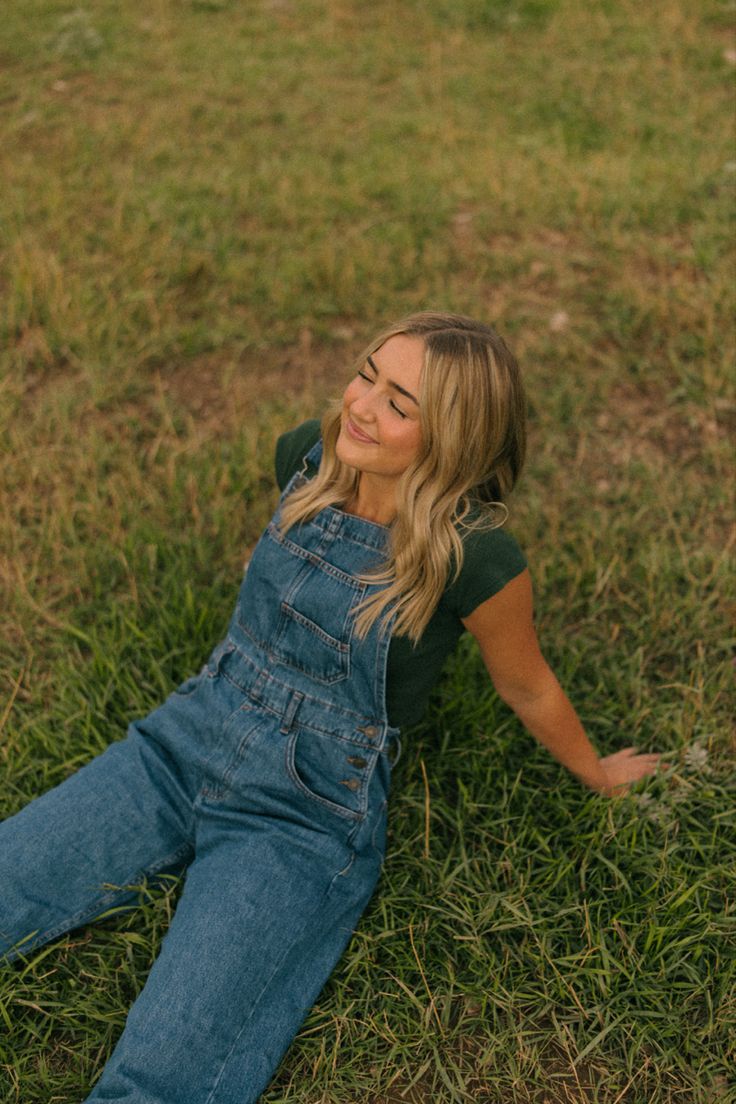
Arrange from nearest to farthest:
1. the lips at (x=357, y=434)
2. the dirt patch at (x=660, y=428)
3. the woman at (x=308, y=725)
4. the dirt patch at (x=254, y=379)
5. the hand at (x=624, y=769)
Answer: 1. the woman at (x=308, y=725)
2. the lips at (x=357, y=434)
3. the hand at (x=624, y=769)
4. the dirt patch at (x=660, y=428)
5. the dirt patch at (x=254, y=379)

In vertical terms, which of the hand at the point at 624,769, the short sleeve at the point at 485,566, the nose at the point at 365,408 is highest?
the nose at the point at 365,408

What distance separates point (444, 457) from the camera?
6.88 ft

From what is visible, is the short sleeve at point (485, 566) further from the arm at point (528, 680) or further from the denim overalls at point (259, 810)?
the denim overalls at point (259, 810)

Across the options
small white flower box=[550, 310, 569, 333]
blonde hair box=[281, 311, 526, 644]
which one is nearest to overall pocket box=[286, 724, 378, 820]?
blonde hair box=[281, 311, 526, 644]

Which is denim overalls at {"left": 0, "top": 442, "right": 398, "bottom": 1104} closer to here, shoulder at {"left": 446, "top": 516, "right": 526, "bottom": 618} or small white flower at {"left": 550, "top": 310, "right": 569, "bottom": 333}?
shoulder at {"left": 446, "top": 516, "right": 526, "bottom": 618}

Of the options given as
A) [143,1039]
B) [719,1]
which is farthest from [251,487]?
[719,1]

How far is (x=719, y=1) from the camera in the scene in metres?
6.11

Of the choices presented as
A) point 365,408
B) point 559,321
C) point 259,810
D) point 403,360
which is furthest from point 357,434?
point 559,321

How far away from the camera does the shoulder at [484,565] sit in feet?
6.91

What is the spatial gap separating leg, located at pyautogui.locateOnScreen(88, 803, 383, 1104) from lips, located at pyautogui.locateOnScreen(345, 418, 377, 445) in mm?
906

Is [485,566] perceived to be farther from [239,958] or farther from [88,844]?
[88,844]

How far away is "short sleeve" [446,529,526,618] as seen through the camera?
6.91 feet

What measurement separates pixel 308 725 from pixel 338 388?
1.00 m

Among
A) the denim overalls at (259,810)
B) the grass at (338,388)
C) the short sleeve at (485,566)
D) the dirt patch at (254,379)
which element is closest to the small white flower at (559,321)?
the grass at (338,388)
